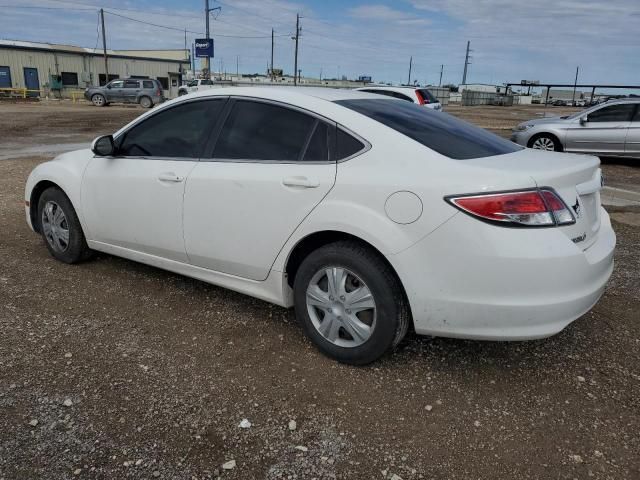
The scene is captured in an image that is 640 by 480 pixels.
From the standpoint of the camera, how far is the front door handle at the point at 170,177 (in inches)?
146

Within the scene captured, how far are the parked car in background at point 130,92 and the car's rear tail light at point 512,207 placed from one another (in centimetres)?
3375

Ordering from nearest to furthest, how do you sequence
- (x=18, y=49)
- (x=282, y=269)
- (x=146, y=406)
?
(x=146, y=406)
(x=282, y=269)
(x=18, y=49)

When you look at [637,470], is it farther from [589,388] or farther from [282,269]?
[282,269]

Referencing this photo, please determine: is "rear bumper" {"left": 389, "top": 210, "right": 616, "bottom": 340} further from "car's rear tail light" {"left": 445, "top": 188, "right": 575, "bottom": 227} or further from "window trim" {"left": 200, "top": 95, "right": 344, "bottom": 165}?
"window trim" {"left": 200, "top": 95, "right": 344, "bottom": 165}

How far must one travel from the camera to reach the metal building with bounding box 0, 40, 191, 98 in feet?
154

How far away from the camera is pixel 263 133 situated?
347cm

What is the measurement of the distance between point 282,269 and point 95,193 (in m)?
1.91

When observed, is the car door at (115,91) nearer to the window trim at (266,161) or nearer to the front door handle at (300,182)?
the window trim at (266,161)

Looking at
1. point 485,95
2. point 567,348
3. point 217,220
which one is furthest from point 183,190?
point 485,95

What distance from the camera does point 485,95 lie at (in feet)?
192

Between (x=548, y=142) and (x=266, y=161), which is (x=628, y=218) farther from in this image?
(x=548, y=142)

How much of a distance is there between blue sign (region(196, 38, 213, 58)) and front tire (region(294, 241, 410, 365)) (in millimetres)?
38663

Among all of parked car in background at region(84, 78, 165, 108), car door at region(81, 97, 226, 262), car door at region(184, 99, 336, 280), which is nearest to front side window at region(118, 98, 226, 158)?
car door at region(81, 97, 226, 262)

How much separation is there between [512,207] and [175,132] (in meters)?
2.45
